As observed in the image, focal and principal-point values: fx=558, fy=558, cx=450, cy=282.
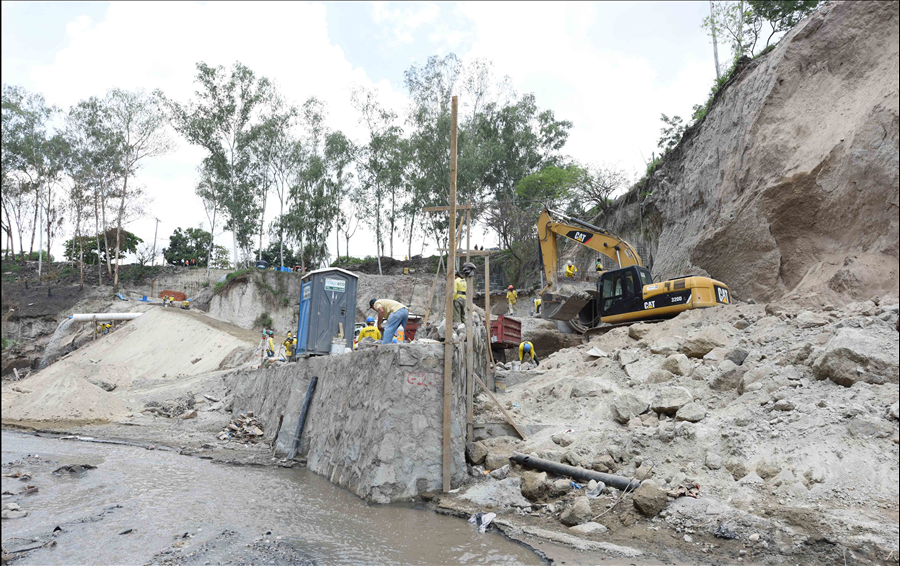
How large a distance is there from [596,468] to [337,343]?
556cm

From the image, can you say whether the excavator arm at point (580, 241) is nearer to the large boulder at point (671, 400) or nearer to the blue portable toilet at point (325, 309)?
the blue portable toilet at point (325, 309)

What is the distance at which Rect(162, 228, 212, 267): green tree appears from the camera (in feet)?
140

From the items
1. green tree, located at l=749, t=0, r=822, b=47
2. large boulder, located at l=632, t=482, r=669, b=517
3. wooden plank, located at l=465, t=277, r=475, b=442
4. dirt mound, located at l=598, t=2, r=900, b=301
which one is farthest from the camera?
green tree, located at l=749, t=0, r=822, b=47

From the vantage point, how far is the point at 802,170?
1390 cm

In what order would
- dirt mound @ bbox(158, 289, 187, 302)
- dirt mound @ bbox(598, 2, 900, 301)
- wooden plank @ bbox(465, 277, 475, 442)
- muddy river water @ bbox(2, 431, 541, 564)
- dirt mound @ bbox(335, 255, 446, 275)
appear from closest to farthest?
muddy river water @ bbox(2, 431, 541, 564) < wooden plank @ bbox(465, 277, 475, 442) < dirt mound @ bbox(598, 2, 900, 301) < dirt mound @ bbox(158, 289, 187, 302) < dirt mound @ bbox(335, 255, 446, 275)

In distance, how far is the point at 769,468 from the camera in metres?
6.20

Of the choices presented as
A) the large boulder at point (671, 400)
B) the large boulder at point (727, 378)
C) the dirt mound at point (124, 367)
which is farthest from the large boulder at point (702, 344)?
the dirt mound at point (124, 367)

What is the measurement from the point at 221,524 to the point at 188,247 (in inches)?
1655

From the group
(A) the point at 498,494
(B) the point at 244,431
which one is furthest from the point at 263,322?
(A) the point at 498,494

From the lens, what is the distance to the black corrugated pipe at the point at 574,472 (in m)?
6.60

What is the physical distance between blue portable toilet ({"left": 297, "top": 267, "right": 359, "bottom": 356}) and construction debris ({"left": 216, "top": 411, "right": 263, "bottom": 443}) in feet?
8.99

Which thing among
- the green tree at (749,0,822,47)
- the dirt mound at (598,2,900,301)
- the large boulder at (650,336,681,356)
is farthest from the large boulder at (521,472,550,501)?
the green tree at (749,0,822,47)

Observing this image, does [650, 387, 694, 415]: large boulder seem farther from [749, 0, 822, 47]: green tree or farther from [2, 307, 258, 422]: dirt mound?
[749, 0, 822, 47]: green tree

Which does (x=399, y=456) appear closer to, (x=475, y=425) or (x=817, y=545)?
(x=475, y=425)
